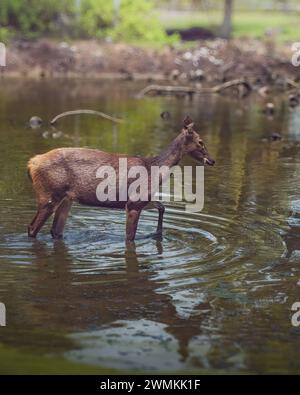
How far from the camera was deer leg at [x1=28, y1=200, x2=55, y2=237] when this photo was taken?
13.6 metres

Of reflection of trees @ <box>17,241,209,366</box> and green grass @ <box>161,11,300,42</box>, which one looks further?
green grass @ <box>161,11,300,42</box>

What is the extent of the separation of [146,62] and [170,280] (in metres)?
36.3

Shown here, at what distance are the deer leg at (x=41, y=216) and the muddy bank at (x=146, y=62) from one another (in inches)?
1182

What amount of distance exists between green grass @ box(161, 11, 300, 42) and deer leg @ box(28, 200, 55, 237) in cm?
4328

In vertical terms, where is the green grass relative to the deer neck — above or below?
above

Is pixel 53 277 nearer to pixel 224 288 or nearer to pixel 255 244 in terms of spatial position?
pixel 224 288

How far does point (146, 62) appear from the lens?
1874 inches

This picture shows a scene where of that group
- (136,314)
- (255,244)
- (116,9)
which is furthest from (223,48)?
(136,314)

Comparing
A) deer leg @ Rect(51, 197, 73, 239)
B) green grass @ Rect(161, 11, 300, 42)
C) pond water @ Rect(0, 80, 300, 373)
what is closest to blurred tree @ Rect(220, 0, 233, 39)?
green grass @ Rect(161, 11, 300, 42)

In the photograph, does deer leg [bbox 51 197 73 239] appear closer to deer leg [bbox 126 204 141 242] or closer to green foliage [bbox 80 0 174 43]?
deer leg [bbox 126 204 141 242]

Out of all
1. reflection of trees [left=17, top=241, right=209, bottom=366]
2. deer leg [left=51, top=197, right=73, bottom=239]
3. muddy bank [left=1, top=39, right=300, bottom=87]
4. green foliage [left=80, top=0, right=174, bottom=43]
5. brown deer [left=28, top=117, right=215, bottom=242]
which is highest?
green foliage [left=80, top=0, right=174, bottom=43]

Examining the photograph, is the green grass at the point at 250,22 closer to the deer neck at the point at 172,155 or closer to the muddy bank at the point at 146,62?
the muddy bank at the point at 146,62

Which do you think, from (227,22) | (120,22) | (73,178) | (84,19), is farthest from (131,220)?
(227,22)

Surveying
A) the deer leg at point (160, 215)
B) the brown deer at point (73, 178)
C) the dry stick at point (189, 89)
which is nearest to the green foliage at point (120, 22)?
the dry stick at point (189, 89)
